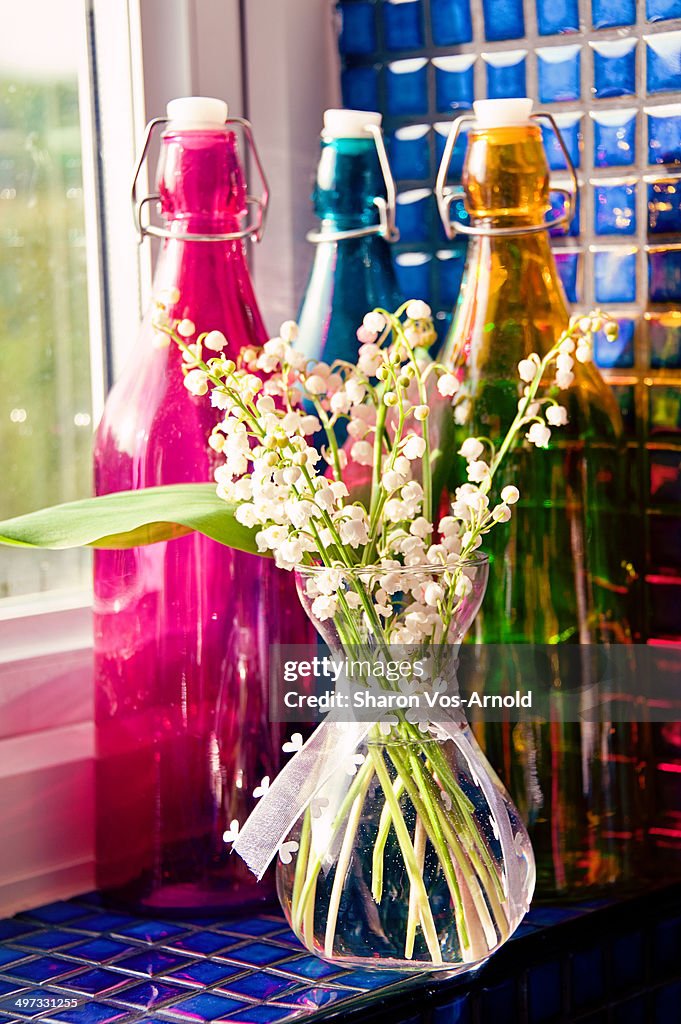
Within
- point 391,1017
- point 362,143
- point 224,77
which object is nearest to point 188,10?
point 224,77

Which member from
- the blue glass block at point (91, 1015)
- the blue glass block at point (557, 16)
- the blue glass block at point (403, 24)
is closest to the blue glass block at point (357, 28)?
the blue glass block at point (403, 24)

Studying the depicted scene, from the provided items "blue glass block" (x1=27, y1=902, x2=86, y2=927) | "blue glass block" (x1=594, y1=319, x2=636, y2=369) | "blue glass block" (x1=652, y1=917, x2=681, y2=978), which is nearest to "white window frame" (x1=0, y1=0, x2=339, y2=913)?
"blue glass block" (x1=27, y1=902, x2=86, y2=927)

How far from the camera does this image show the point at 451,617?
1.95 ft

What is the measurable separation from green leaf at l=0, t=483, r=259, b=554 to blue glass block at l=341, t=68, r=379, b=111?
1.07ft

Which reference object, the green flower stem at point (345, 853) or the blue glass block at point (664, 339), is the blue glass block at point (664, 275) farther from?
the green flower stem at point (345, 853)

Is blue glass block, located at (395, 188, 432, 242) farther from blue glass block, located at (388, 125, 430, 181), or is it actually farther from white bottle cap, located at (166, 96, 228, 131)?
white bottle cap, located at (166, 96, 228, 131)

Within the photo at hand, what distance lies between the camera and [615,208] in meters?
0.75

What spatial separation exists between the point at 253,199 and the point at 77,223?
0.13 meters

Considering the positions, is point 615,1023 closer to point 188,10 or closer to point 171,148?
point 171,148

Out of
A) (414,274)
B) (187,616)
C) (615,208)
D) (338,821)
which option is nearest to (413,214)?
(414,274)

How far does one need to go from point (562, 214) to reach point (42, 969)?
0.50m

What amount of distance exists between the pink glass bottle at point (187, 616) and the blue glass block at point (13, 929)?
6cm

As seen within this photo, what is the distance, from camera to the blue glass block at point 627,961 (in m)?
0.70

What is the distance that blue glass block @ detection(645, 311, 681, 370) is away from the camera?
73cm
